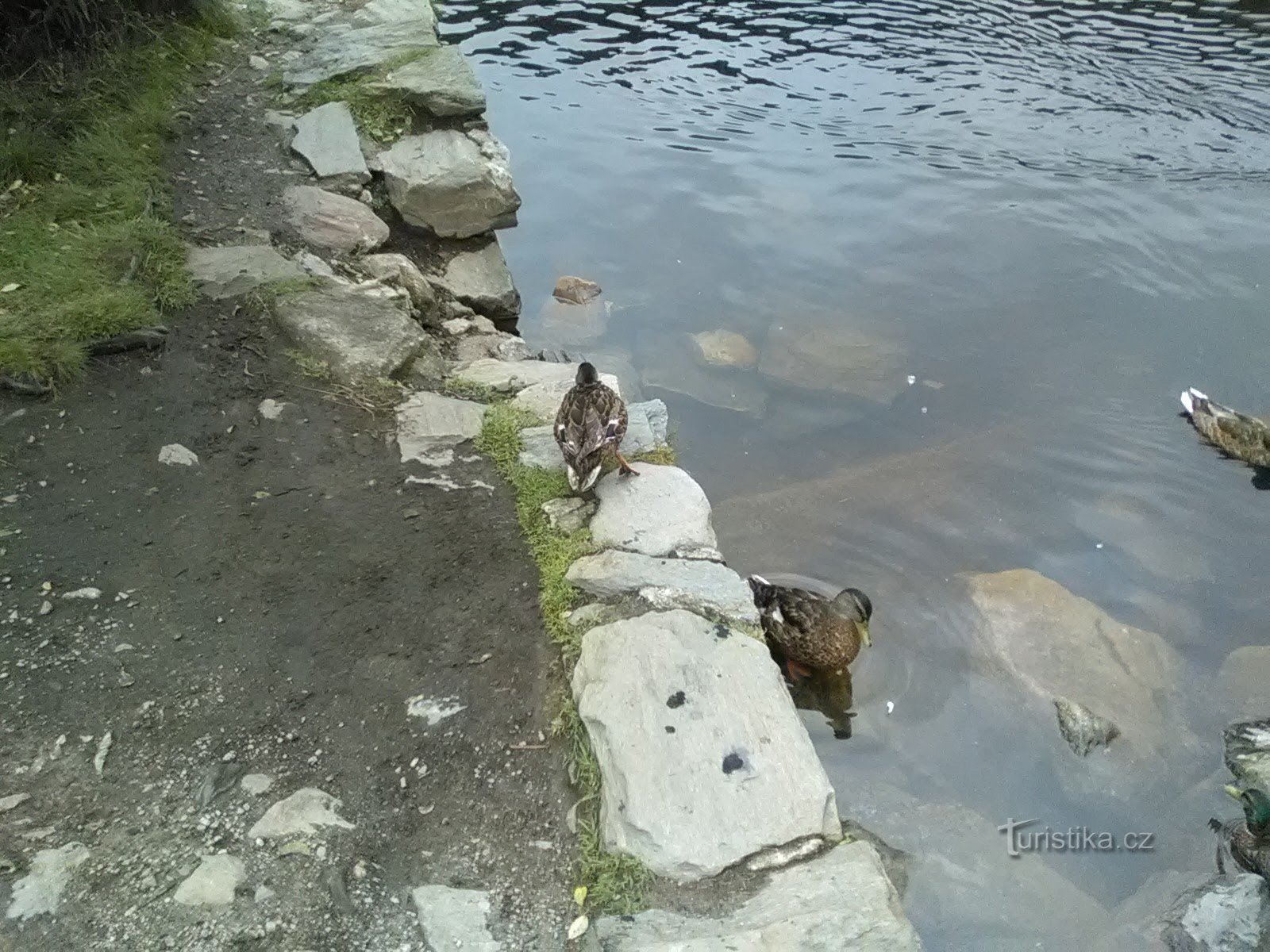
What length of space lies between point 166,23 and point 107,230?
3.86 metres

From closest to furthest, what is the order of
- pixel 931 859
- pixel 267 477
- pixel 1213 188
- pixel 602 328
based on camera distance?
pixel 931 859 < pixel 267 477 < pixel 602 328 < pixel 1213 188

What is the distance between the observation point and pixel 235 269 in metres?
5.75

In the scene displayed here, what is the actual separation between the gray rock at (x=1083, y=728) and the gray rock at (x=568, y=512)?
2.60 m

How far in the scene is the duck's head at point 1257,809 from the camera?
13.6ft

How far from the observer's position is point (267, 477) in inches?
179

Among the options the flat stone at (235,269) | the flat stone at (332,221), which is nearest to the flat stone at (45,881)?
the flat stone at (235,269)

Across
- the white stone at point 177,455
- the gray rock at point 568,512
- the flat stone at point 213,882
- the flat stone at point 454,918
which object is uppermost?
the white stone at point 177,455

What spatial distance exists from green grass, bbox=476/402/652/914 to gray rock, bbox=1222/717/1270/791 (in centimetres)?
319

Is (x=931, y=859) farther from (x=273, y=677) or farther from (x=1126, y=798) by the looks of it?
(x=273, y=677)

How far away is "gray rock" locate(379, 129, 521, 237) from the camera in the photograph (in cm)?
771

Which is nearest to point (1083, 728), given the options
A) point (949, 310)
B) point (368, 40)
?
point (949, 310)

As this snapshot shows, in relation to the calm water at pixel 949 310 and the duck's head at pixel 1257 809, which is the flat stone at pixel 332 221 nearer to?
the calm water at pixel 949 310

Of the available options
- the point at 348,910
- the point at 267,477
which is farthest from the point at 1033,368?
the point at 348,910

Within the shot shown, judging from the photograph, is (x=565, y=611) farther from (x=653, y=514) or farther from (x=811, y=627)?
(x=811, y=627)
